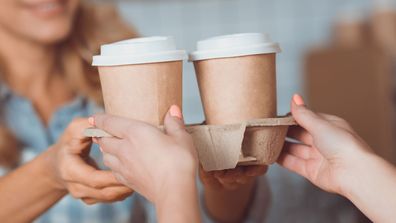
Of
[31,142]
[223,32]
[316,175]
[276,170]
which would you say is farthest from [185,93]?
[316,175]

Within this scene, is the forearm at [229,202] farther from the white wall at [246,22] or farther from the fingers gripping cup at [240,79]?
the white wall at [246,22]

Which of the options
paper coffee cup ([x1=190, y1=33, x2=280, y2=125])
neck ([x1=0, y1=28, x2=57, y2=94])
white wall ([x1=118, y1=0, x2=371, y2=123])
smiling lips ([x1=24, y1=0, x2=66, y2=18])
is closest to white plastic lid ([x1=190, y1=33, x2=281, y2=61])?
paper coffee cup ([x1=190, y1=33, x2=280, y2=125])

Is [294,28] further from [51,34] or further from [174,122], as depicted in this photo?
[174,122]

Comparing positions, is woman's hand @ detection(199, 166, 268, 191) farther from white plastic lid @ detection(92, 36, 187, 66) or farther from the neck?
the neck

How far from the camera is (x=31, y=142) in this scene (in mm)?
1317

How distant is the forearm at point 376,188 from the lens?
79cm

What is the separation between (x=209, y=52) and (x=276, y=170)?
170cm

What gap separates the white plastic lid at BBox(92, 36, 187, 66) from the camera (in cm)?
76

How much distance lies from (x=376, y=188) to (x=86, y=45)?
0.81 metres

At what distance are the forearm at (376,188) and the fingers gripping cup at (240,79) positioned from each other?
0.13 metres

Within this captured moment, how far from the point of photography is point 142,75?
0.77 m

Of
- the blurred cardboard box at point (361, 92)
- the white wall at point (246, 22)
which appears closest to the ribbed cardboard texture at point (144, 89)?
the blurred cardboard box at point (361, 92)

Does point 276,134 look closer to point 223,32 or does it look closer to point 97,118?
point 97,118

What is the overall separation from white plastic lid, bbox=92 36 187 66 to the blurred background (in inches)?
66.3
